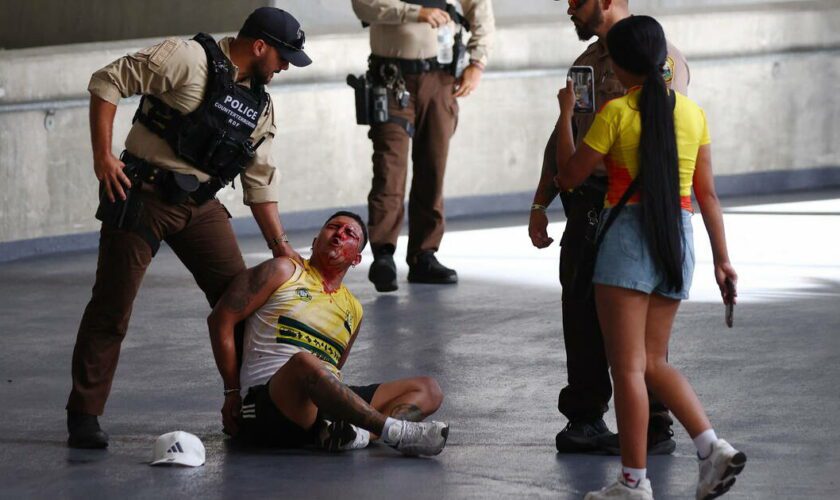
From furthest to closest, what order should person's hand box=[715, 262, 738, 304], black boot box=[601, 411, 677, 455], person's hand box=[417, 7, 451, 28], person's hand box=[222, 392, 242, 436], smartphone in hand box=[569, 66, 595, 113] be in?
person's hand box=[417, 7, 451, 28], person's hand box=[222, 392, 242, 436], black boot box=[601, 411, 677, 455], smartphone in hand box=[569, 66, 595, 113], person's hand box=[715, 262, 738, 304]

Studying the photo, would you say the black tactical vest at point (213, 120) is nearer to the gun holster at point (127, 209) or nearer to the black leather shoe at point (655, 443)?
the gun holster at point (127, 209)

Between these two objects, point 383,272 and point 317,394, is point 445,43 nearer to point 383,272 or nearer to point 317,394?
point 383,272

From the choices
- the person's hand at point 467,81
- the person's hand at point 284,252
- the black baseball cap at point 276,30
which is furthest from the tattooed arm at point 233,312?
the person's hand at point 467,81

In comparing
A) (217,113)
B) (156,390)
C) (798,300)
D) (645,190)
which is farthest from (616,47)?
(798,300)

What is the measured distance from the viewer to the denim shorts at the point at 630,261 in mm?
4316

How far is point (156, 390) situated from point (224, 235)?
3.37 feet

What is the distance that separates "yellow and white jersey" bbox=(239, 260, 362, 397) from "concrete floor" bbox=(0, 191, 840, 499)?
301 mm

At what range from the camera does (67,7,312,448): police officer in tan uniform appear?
16.7ft

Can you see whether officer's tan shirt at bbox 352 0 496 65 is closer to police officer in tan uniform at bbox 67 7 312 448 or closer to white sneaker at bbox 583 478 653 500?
police officer in tan uniform at bbox 67 7 312 448

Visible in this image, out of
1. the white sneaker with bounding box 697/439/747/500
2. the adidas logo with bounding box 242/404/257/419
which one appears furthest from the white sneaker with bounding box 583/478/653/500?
the adidas logo with bounding box 242/404/257/419

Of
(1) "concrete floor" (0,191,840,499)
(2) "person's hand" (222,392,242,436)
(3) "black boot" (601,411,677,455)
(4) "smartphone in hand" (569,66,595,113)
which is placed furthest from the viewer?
(2) "person's hand" (222,392,242,436)

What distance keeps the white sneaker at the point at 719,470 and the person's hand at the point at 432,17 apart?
4109 mm

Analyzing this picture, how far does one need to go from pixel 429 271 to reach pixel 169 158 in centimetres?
338

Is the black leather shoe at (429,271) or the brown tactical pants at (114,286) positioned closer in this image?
the brown tactical pants at (114,286)
